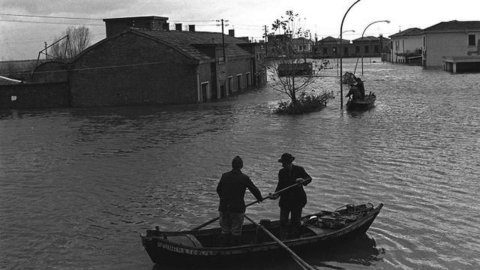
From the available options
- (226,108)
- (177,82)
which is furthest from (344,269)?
(177,82)

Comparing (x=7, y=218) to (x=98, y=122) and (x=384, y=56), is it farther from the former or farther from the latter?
(x=384, y=56)

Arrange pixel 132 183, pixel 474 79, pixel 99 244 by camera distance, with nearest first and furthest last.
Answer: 1. pixel 99 244
2. pixel 132 183
3. pixel 474 79

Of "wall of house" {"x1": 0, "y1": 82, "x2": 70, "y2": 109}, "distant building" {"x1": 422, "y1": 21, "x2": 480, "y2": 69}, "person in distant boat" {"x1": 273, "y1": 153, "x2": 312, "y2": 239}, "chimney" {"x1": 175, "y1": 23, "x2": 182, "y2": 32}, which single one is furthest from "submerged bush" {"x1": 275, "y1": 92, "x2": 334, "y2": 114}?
"distant building" {"x1": 422, "y1": 21, "x2": 480, "y2": 69}

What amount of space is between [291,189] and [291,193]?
0.10 meters

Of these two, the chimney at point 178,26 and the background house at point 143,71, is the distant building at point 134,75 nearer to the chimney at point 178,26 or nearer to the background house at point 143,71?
the background house at point 143,71

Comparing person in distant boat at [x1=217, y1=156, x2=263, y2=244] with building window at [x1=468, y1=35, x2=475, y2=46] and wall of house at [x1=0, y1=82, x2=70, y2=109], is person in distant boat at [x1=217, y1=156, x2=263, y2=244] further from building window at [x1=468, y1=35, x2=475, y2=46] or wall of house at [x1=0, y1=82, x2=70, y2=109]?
building window at [x1=468, y1=35, x2=475, y2=46]

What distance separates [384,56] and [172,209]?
11199 centimetres

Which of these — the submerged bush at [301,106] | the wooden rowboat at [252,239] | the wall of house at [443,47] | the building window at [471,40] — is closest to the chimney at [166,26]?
the submerged bush at [301,106]

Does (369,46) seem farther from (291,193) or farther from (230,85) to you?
(291,193)

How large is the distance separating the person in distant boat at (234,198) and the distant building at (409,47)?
285 feet

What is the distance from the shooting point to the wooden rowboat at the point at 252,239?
10172 mm

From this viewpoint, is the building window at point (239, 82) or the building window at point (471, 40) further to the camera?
the building window at point (471, 40)

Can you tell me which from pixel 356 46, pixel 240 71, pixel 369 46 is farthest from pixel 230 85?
pixel 369 46

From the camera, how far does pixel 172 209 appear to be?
15102mm
